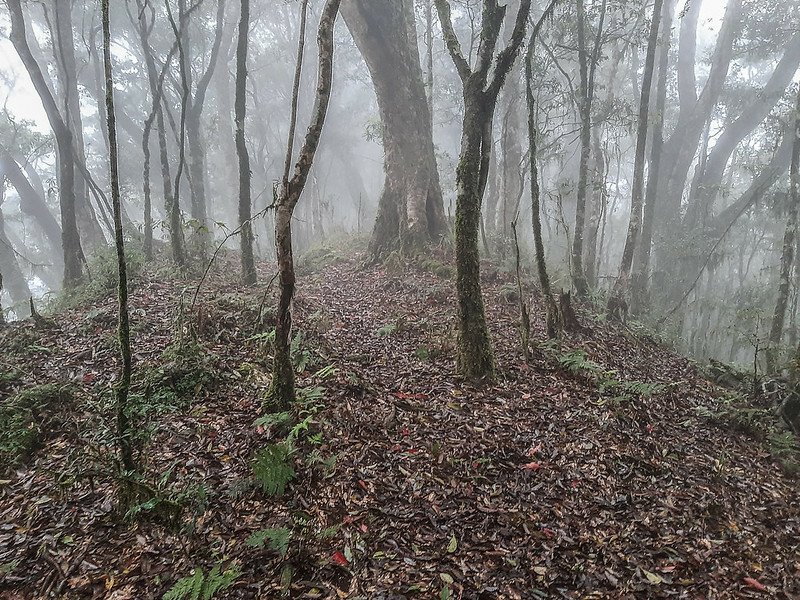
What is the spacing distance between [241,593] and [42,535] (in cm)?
164

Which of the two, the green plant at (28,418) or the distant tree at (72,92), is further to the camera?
the distant tree at (72,92)

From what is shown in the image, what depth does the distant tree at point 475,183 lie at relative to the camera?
19.6 feet

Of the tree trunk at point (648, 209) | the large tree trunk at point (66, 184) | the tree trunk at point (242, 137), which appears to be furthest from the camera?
the tree trunk at point (648, 209)

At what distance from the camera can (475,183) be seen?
19.9ft

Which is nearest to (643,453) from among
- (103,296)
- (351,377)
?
(351,377)

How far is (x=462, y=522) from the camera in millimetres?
4023

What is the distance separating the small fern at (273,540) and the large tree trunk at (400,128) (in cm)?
898

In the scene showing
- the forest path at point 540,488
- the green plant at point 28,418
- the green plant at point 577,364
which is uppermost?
the green plant at point 28,418

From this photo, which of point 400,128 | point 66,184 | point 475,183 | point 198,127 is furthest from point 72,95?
point 475,183

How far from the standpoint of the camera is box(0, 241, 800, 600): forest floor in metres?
3.45

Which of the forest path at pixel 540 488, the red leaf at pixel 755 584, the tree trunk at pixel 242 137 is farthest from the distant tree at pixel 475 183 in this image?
the tree trunk at pixel 242 137

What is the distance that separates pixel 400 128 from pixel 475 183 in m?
7.54

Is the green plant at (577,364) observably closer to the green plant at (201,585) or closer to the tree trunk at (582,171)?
the tree trunk at (582,171)

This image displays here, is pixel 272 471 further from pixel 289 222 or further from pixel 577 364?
pixel 577 364
